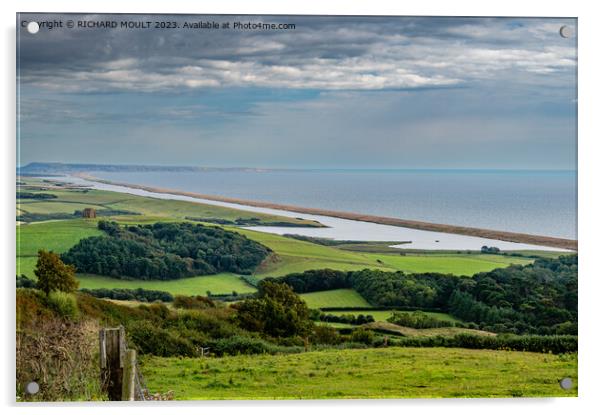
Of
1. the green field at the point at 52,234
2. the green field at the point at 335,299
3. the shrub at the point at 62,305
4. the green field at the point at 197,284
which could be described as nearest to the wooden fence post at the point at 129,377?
the shrub at the point at 62,305

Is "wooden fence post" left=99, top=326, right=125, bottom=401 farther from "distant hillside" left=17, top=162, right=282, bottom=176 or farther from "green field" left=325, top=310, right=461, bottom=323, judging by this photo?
"green field" left=325, top=310, right=461, bottom=323

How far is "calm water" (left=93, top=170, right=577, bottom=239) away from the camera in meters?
10.1

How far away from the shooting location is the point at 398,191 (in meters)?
10.1

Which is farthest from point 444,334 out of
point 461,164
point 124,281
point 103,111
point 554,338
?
point 103,111

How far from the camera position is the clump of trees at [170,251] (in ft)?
32.5

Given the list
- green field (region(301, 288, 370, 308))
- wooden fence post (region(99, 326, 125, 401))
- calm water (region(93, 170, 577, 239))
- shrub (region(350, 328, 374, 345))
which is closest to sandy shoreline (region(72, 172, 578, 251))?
calm water (region(93, 170, 577, 239))

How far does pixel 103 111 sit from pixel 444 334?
4355 millimetres

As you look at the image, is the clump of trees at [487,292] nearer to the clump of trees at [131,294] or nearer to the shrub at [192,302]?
the shrub at [192,302]

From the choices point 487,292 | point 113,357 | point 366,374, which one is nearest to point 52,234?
point 113,357

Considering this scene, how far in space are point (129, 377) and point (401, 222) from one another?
11.0ft

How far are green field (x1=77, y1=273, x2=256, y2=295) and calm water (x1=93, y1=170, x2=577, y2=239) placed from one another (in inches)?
37.0

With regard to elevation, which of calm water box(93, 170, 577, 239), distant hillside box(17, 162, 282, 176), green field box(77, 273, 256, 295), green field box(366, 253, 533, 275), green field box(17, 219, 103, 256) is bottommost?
green field box(77, 273, 256, 295)
